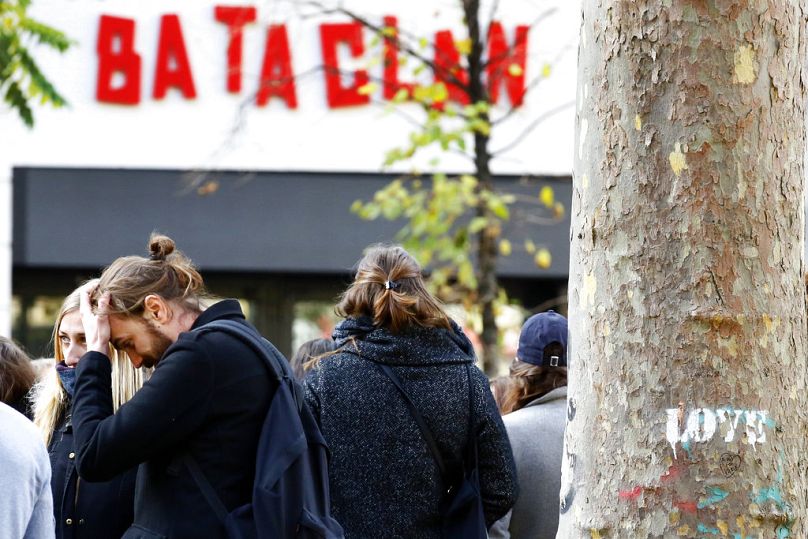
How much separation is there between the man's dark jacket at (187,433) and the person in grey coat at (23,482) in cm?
11

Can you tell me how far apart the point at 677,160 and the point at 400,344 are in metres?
1.74

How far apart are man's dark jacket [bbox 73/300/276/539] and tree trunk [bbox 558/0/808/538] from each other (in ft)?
3.35

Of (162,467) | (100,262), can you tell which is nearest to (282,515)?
(162,467)

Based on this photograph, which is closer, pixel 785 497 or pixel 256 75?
A: pixel 785 497

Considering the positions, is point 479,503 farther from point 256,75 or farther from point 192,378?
point 256,75

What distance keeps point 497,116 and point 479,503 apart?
8112 mm

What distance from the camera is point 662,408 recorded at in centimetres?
228

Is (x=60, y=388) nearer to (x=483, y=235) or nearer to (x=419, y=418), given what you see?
(x=419, y=418)

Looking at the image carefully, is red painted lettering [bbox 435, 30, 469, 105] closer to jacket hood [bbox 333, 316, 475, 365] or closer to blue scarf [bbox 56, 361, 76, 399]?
jacket hood [bbox 333, 316, 475, 365]

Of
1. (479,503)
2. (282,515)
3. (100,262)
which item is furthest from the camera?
(100,262)

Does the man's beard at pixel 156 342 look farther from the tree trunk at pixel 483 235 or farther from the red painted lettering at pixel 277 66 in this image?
the red painted lettering at pixel 277 66

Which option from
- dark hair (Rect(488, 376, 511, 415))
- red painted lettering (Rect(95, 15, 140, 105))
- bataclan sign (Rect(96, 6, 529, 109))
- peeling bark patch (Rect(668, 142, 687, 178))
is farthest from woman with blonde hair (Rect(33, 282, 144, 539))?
red painted lettering (Rect(95, 15, 140, 105))

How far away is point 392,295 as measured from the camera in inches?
154

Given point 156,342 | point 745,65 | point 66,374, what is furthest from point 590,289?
point 66,374
